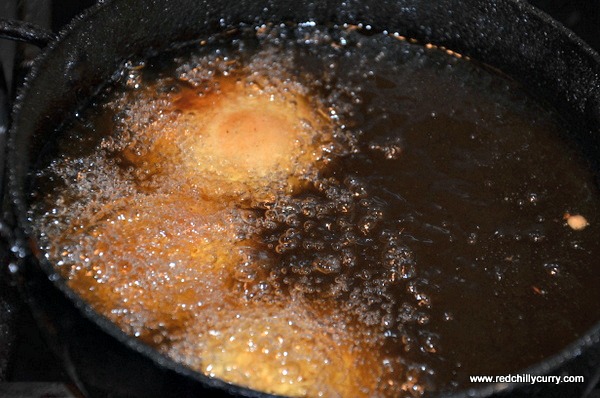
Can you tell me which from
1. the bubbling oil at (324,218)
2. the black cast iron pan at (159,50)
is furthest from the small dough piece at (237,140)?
the black cast iron pan at (159,50)

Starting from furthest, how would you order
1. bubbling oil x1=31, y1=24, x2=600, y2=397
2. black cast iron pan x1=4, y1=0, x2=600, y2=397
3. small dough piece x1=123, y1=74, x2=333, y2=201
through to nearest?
small dough piece x1=123, y1=74, x2=333, y2=201 < bubbling oil x1=31, y1=24, x2=600, y2=397 < black cast iron pan x1=4, y1=0, x2=600, y2=397

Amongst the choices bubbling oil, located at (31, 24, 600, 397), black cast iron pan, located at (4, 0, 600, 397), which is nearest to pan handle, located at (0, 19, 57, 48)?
black cast iron pan, located at (4, 0, 600, 397)

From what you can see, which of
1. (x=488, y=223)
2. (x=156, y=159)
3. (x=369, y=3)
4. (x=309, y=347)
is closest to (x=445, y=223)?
(x=488, y=223)

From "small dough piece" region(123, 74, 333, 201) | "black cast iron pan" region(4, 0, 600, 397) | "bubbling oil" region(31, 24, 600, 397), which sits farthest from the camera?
"small dough piece" region(123, 74, 333, 201)

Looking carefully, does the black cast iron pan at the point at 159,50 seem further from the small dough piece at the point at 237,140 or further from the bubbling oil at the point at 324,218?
the small dough piece at the point at 237,140

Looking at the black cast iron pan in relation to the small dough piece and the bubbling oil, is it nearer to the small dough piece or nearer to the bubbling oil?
the bubbling oil

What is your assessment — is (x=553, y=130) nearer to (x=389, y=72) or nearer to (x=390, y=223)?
(x=389, y=72)

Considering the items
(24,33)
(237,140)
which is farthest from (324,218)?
(24,33)
